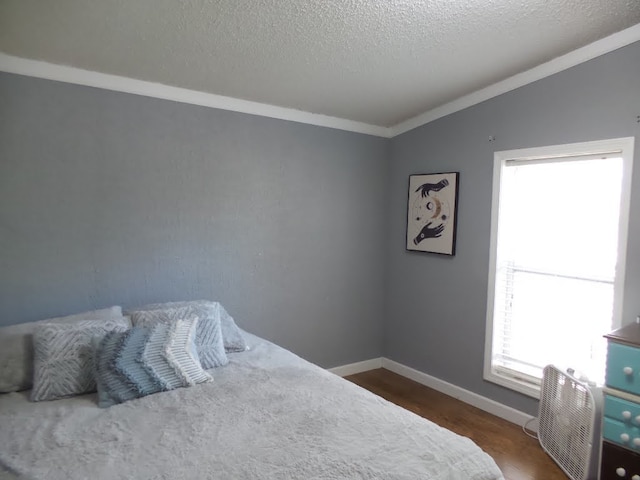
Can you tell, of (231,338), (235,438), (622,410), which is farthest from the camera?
(231,338)

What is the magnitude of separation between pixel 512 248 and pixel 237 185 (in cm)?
206

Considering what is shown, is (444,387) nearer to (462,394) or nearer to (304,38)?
(462,394)

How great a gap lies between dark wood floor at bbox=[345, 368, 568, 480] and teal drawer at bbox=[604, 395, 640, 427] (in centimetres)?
55

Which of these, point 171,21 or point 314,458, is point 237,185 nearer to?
point 171,21

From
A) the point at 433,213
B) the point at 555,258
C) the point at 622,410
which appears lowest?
the point at 622,410

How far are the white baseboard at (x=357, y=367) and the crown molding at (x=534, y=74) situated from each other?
2160mm

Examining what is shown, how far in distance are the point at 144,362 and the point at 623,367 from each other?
7.43 ft

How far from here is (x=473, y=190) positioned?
3125 millimetres

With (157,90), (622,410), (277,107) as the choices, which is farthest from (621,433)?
(157,90)

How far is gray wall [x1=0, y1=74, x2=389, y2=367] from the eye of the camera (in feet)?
7.47

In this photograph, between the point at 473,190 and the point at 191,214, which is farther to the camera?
the point at 473,190

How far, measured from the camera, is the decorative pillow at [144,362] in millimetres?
1797

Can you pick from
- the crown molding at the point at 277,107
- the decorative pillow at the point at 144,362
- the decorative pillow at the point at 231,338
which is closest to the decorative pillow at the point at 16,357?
the decorative pillow at the point at 144,362

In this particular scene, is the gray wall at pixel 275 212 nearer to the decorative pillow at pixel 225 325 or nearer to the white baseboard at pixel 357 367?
the white baseboard at pixel 357 367
